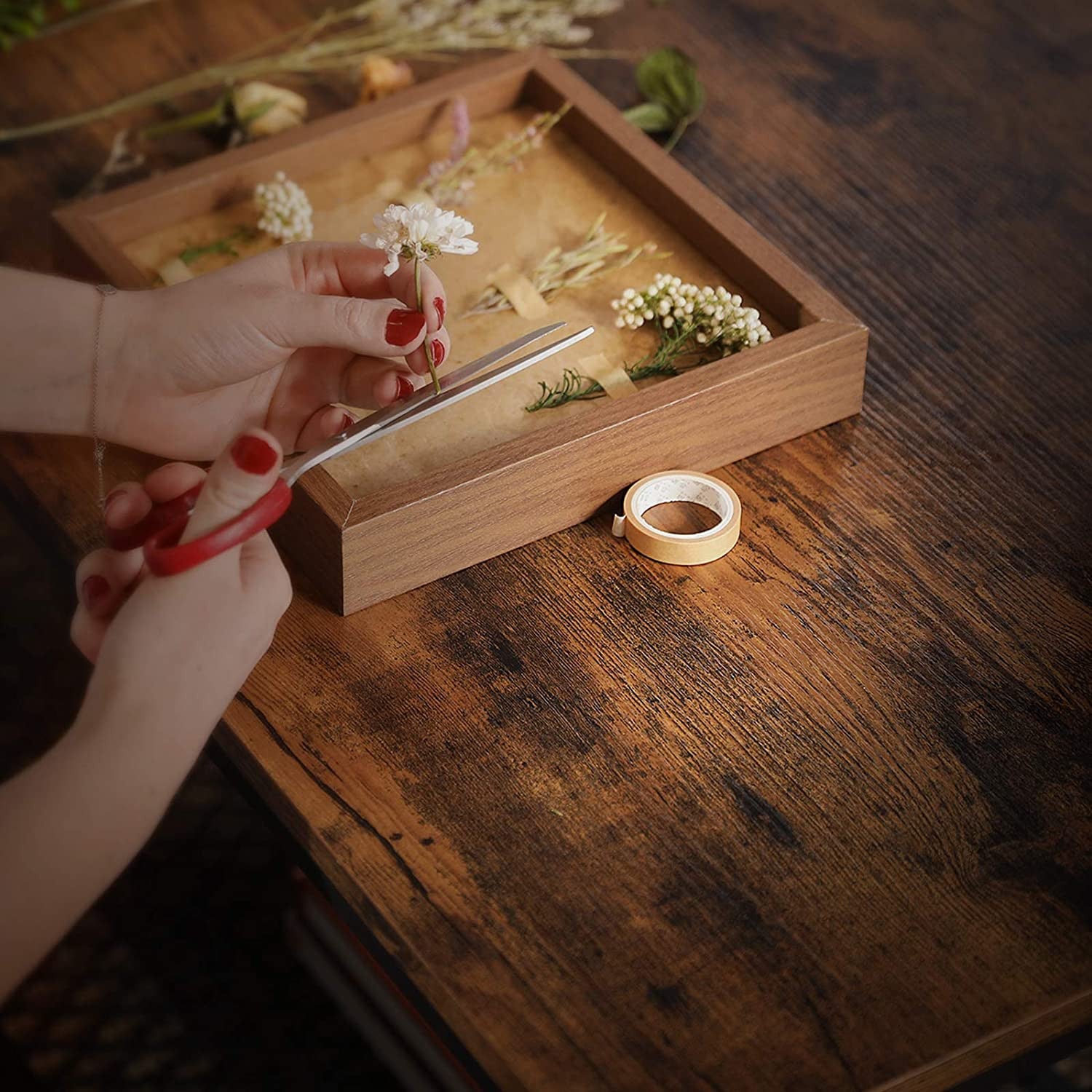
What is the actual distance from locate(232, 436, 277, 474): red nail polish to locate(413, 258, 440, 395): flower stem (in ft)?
0.93

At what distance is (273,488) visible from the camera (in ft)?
2.91

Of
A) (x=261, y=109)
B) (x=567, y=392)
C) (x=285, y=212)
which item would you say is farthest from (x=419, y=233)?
(x=261, y=109)

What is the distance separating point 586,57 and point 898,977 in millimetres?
1236

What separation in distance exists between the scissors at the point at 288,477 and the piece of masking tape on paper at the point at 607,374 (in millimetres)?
29

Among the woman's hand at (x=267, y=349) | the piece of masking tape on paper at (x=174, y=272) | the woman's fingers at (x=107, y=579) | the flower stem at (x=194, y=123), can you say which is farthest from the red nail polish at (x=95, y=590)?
the flower stem at (x=194, y=123)

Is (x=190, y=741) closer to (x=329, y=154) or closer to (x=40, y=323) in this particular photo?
(x=40, y=323)

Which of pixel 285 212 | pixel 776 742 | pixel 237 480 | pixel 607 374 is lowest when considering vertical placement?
pixel 776 742

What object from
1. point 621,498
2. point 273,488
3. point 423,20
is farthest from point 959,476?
point 423,20

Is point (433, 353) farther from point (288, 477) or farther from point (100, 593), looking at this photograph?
point (100, 593)

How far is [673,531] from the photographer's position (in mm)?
1193

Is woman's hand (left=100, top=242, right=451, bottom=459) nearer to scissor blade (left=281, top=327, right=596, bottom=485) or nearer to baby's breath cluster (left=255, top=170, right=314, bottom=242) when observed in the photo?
scissor blade (left=281, top=327, right=596, bottom=485)

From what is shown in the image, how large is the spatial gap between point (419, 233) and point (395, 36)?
767 mm

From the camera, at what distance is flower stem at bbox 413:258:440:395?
3.64 ft

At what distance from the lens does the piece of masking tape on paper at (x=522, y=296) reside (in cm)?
132
